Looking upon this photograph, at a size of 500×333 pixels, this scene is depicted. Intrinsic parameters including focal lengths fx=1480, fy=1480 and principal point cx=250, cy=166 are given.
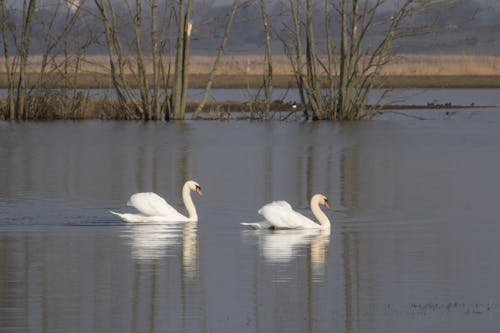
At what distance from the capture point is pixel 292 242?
16.4m

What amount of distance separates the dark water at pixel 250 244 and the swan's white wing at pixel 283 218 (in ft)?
0.51

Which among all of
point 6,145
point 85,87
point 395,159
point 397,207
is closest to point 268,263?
point 397,207

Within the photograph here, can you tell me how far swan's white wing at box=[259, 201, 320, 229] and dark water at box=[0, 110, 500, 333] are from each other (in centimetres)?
15

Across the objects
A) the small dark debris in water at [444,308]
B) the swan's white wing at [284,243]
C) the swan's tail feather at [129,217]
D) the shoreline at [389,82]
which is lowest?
the small dark debris in water at [444,308]

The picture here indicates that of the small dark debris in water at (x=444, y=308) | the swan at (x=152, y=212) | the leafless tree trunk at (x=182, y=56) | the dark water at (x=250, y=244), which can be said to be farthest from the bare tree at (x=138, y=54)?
the small dark debris in water at (x=444, y=308)

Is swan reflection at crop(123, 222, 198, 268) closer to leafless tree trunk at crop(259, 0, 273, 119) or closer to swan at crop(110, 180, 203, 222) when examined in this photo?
swan at crop(110, 180, 203, 222)

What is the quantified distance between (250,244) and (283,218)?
1228 mm

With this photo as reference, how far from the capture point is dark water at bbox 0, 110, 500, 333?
11648 millimetres

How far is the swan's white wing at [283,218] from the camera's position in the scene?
17250 mm

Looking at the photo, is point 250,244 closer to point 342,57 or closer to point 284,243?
point 284,243

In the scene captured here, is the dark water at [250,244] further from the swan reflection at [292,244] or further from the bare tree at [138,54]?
the bare tree at [138,54]

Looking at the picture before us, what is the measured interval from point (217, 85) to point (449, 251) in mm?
56620

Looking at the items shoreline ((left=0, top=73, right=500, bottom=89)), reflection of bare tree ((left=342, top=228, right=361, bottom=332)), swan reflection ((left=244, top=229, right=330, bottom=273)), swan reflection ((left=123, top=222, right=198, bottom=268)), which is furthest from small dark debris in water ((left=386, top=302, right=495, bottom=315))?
shoreline ((left=0, top=73, right=500, bottom=89))

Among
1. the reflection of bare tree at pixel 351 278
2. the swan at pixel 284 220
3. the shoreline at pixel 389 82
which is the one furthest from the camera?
the shoreline at pixel 389 82
